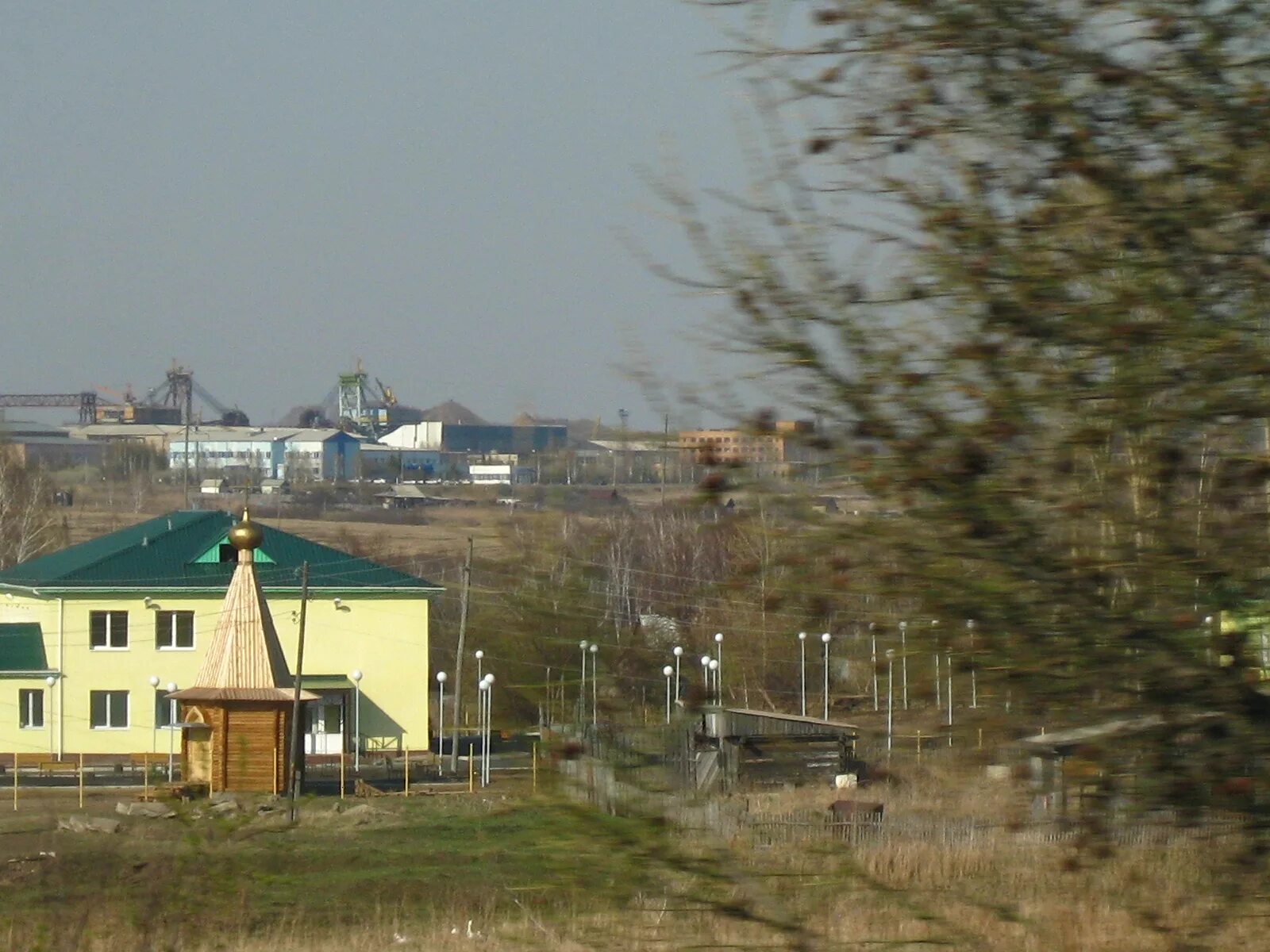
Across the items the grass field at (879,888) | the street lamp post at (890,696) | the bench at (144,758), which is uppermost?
the street lamp post at (890,696)

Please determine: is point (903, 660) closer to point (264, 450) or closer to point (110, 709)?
point (110, 709)

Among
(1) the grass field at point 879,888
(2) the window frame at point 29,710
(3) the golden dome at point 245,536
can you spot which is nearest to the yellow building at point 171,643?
(2) the window frame at point 29,710

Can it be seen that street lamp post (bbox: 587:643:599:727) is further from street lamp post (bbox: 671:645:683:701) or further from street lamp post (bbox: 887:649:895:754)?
street lamp post (bbox: 887:649:895:754)

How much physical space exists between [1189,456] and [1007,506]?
0.32m

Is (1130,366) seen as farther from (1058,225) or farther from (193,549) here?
(193,549)

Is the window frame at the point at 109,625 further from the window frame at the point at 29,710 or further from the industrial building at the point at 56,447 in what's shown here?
the industrial building at the point at 56,447

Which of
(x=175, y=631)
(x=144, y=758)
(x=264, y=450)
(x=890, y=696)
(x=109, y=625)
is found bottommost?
(x=144, y=758)

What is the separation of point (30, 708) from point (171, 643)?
3.29 metres

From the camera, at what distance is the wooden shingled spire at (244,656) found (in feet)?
78.4

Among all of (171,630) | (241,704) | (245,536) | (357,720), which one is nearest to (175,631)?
(171,630)

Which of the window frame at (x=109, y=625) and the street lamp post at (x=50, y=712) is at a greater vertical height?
the window frame at (x=109, y=625)

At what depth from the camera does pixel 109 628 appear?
35125 millimetres

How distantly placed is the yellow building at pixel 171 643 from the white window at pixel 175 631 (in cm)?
3

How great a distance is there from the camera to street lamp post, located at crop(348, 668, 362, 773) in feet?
110
